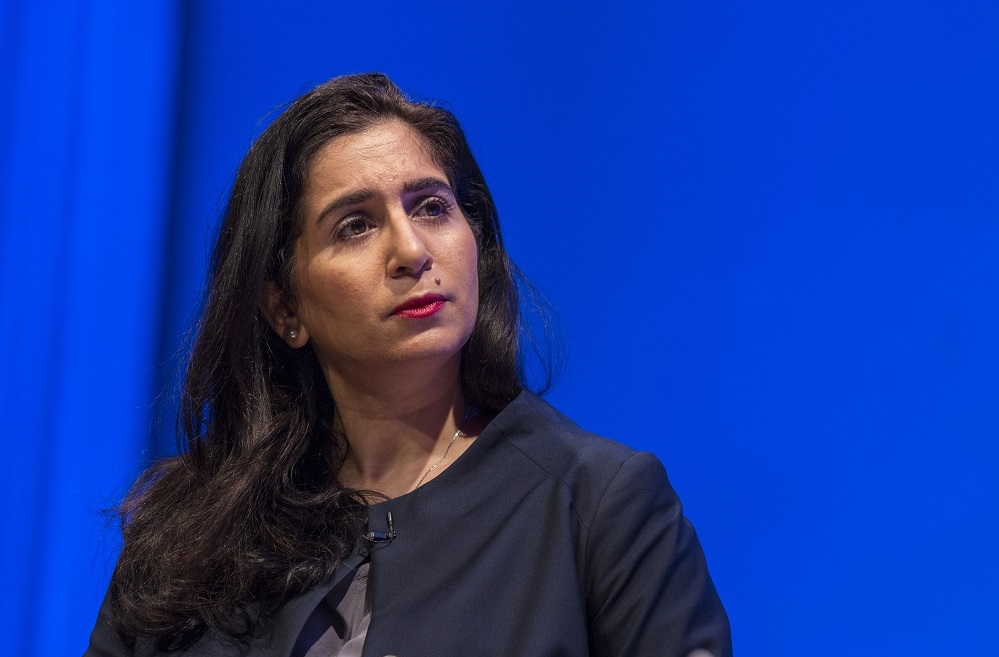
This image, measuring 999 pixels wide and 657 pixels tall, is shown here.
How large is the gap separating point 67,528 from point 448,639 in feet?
4.15

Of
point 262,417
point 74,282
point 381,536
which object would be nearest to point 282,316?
point 262,417

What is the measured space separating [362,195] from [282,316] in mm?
261

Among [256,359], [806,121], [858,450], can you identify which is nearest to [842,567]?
[858,450]

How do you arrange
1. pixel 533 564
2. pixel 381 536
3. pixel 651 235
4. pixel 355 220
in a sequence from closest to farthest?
pixel 533 564 → pixel 381 536 → pixel 355 220 → pixel 651 235

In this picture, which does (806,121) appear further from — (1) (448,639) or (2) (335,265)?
(1) (448,639)

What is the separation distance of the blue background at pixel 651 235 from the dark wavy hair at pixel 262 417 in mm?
330

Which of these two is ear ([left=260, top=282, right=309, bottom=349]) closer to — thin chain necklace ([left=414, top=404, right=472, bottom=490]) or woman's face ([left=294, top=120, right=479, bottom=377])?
woman's face ([left=294, top=120, right=479, bottom=377])

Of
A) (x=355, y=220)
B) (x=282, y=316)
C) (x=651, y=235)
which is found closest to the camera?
(x=355, y=220)

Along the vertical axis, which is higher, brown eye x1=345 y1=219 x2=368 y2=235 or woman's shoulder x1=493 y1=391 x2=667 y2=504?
brown eye x1=345 y1=219 x2=368 y2=235

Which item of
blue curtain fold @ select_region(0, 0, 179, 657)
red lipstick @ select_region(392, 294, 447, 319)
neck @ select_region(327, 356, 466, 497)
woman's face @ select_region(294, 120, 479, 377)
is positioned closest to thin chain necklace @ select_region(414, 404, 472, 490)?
neck @ select_region(327, 356, 466, 497)

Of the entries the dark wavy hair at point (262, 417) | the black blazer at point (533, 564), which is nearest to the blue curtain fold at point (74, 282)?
the dark wavy hair at point (262, 417)

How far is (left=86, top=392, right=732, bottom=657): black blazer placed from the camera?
4.86 ft

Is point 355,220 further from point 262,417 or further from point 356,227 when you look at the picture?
point 262,417

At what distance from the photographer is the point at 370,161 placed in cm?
178
